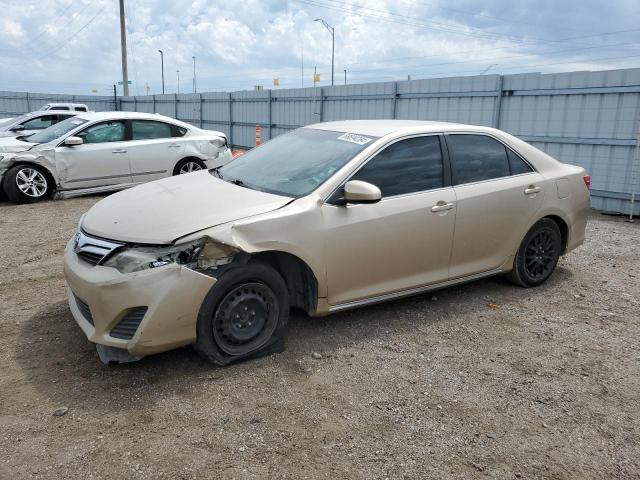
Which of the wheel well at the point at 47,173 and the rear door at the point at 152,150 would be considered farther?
the rear door at the point at 152,150

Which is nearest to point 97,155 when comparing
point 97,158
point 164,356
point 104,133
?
point 97,158

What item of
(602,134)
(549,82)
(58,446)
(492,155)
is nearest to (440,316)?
(492,155)

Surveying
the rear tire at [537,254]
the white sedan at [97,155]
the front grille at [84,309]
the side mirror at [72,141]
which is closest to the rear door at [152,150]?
the white sedan at [97,155]

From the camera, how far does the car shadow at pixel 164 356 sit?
3.39 meters

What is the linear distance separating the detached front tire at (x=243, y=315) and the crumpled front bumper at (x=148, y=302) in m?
0.09

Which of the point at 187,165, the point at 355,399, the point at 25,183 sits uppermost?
the point at 187,165

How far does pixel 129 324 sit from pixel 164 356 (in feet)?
1.81

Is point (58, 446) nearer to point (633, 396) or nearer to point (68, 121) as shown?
point (633, 396)

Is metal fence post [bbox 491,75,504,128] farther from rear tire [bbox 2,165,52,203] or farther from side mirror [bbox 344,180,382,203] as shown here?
rear tire [bbox 2,165,52,203]

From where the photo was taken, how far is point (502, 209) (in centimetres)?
484

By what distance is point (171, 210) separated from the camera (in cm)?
372

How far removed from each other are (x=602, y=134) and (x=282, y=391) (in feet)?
26.7

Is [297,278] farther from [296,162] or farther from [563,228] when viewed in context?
[563,228]

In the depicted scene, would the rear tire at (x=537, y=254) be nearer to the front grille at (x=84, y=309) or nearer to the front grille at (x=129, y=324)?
the front grille at (x=129, y=324)
